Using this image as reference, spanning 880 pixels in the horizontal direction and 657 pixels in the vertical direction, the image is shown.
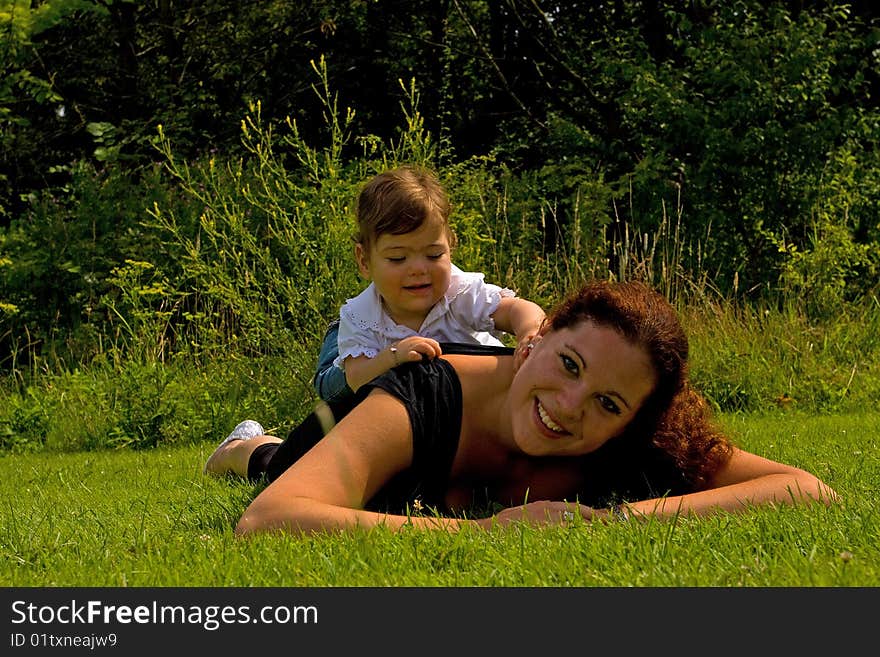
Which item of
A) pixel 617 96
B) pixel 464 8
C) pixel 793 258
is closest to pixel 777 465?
pixel 793 258

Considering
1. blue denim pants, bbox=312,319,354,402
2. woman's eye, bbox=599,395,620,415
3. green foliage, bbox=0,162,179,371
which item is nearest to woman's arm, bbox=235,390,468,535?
woman's eye, bbox=599,395,620,415

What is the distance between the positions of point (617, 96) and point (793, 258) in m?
4.65

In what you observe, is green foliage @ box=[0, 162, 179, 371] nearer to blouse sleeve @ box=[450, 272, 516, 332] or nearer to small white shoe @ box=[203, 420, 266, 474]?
small white shoe @ box=[203, 420, 266, 474]

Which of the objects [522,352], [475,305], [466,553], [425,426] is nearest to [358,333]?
[475,305]

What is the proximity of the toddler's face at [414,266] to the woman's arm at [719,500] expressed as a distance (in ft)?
5.27

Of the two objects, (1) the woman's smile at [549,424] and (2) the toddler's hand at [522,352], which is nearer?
(1) the woman's smile at [549,424]

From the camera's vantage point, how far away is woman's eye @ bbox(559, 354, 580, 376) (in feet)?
11.6

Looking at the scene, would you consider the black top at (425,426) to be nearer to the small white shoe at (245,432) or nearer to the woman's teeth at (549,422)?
the woman's teeth at (549,422)

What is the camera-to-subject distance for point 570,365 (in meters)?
3.55

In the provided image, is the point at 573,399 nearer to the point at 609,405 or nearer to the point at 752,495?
the point at 609,405

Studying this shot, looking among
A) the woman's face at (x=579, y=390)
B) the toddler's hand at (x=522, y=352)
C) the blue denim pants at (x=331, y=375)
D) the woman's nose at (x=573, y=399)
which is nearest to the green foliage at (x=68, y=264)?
the blue denim pants at (x=331, y=375)

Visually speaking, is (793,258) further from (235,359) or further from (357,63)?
(357,63)

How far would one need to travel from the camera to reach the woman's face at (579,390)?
3.52 m

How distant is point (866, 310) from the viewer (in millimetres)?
9086
